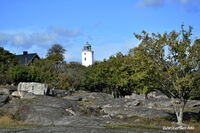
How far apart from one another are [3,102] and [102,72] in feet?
121

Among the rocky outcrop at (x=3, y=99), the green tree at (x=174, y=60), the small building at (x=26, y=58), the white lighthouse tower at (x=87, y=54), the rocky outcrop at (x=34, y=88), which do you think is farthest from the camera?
the white lighthouse tower at (x=87, y=54)

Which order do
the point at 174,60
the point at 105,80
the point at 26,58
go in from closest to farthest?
the point at 174,60, the point at 105,80, the point at 26,58

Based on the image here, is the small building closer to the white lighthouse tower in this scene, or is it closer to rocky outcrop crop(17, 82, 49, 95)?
the white lighthouse tower

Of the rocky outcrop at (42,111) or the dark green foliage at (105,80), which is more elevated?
the dark green foliage at (105,80)

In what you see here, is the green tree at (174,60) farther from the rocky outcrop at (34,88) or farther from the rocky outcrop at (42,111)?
the rocky outcrop at (34,88)

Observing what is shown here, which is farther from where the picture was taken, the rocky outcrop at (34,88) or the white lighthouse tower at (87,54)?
the white lighthouse tower at (87,54)

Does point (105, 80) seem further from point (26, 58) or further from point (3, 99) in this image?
point (26, 58)

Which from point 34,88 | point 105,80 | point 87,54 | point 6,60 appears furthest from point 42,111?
point 87,54

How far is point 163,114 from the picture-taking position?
36.4m

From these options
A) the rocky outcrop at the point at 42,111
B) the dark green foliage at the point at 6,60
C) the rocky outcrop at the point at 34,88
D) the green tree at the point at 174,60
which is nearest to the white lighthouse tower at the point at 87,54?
the dark green foliage at the point at 6,60

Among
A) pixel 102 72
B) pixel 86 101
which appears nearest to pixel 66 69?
pixel 102 72

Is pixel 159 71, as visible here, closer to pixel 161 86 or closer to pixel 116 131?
pixel 161 86

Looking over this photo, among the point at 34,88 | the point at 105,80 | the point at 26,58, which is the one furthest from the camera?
the point at 26,58

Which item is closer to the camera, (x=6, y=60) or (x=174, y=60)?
(x=174, y=60)
